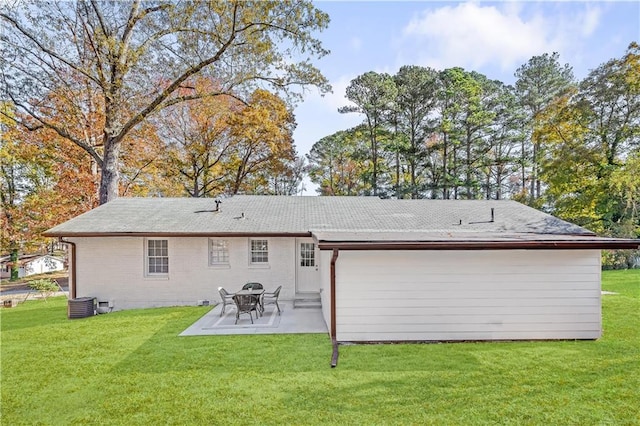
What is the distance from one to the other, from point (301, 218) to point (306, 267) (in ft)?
6.07

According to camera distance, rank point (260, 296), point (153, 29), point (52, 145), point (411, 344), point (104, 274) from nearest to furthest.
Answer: point (411, 344)
point (260, 296)
point (104, 274)
point (153, 29)
point (52, 145)

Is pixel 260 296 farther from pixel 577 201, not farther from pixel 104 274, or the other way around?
pixel 577 201

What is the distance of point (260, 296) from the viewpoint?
30.5 ft

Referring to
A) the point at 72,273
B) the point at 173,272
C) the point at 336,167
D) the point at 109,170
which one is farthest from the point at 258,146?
the point at 72,273

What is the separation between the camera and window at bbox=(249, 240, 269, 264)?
36.7 ft

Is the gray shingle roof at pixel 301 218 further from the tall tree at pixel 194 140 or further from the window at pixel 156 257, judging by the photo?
the tall tree at pixel 194 140

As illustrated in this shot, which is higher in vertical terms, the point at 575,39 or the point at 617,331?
the point at 575,39

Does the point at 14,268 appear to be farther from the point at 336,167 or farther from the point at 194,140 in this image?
the point at 336,167

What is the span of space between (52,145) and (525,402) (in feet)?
75.2

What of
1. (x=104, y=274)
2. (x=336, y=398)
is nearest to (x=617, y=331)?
(x=336, y=398)

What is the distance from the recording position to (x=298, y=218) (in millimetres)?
11977

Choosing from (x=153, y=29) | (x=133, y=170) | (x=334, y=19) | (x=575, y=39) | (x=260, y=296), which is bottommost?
(x=260, y=296)

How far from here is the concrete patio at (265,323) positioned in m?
7.80

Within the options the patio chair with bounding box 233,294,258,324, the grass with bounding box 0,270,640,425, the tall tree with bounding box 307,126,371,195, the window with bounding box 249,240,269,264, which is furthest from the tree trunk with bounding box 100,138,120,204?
Answer: the tall tree with bounding box 307,126,371,195
